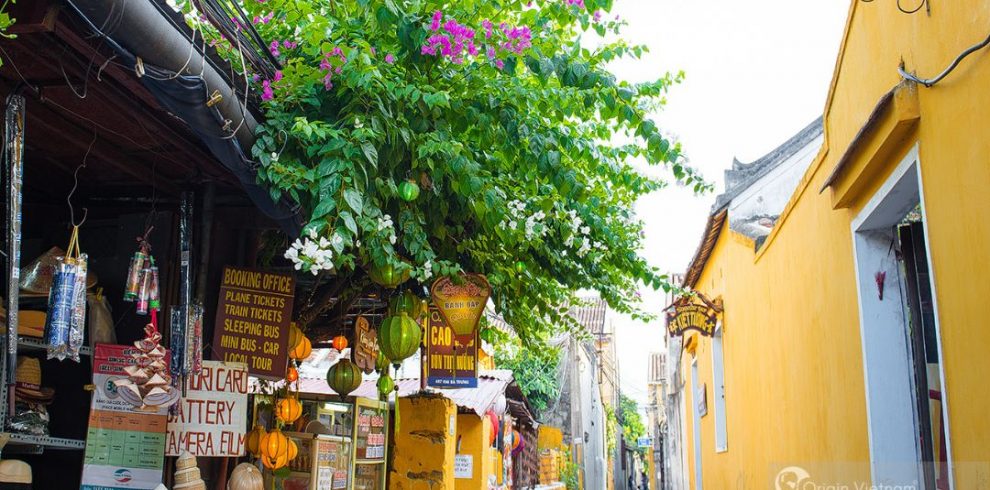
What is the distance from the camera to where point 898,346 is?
517 centimetres

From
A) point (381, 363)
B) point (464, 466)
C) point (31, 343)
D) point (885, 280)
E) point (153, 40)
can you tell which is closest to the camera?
point (153, 40)

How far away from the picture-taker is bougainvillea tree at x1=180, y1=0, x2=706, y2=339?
16.2 ft

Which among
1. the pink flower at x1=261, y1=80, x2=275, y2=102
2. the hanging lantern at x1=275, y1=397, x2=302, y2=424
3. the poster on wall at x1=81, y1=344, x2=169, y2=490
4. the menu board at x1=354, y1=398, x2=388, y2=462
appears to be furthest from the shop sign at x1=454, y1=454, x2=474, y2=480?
the pink flower at x1=261, y1=80, x2=275, y2=102

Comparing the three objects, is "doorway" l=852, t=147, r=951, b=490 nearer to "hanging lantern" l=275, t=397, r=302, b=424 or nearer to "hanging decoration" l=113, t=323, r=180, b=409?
"hanging decoration" l=113, t=323, r=180, b=409

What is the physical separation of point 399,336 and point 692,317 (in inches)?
218

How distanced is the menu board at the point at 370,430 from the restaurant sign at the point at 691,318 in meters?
4.15

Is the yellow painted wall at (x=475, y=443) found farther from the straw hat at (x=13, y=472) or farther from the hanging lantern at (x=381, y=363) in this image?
the straw hat at (x=13, y=472)

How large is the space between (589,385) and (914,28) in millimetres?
27807

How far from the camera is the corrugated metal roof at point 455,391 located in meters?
10.7

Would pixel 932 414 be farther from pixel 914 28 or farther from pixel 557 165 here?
pixel 557 165

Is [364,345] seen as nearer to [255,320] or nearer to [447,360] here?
[447,360]

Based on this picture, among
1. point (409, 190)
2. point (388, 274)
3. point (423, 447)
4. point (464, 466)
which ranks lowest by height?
point (464, 466)

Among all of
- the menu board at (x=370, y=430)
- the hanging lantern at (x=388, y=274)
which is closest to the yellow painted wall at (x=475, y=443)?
the menu board at (x=370, y=430)

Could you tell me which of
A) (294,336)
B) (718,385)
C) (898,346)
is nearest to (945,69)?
(898,346)
